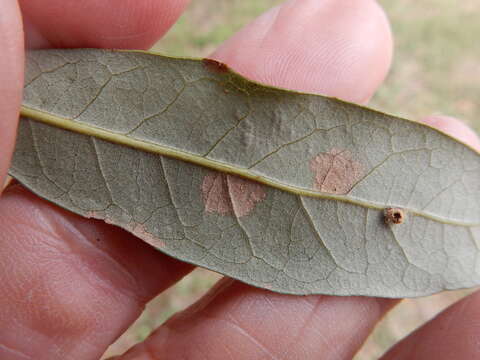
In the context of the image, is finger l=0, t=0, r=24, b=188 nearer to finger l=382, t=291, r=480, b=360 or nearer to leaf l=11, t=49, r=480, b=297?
leaf l=11, t=49, r=480, b=297

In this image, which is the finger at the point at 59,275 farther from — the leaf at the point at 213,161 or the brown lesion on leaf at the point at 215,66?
the brown lesion on leaf at the point at 215,66

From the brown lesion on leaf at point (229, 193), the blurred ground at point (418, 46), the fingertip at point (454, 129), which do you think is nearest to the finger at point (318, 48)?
the fingertip at point (454, 129)

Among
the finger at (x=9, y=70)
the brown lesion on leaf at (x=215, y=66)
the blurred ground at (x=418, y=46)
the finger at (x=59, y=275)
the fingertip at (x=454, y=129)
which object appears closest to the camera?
the finger at (x=9, y=70)

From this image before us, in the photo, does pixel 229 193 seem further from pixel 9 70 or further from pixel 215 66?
pixel 9 70

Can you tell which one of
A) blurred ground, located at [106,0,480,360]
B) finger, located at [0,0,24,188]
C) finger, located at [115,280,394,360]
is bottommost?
finger, located at [115,280,394,360]

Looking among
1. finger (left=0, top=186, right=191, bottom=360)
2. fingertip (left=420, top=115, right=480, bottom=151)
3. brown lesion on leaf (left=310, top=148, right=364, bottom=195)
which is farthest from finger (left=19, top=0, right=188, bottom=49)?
fingertip (left=420, top=115, right=480, bottom=151)

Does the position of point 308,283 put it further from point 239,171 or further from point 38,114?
point 38,114
